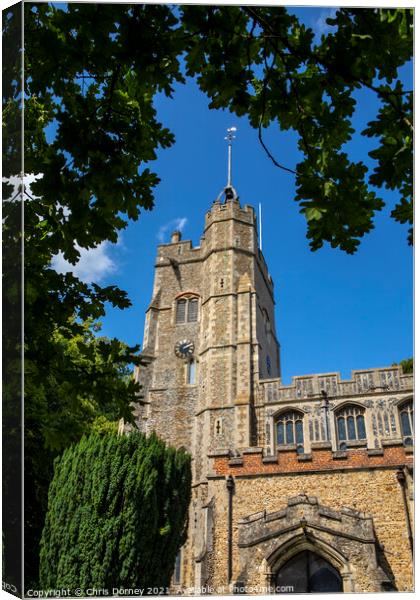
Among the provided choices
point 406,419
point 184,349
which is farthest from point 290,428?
point 184,349

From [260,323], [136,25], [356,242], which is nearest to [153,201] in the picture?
[136,25]

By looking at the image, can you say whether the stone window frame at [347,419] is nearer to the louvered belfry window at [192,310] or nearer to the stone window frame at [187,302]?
the stone window frame at [187,302]

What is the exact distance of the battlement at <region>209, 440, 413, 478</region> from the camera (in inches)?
365

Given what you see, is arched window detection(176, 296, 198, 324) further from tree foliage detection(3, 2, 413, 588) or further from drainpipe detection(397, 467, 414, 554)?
tree foliage detection(3, 2, 413, 588)

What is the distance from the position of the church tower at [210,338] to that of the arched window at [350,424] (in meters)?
3.45

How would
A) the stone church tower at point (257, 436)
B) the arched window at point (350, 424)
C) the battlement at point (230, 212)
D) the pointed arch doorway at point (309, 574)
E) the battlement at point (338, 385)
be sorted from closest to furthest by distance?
the pointed arch doorway at point (309, 574), the stone church tower at point (257, 436), the arched window at point (350, 424), the battlement at point (338, 385), the battlement at point (230, 212)

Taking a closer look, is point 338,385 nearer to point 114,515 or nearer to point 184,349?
point 184,349

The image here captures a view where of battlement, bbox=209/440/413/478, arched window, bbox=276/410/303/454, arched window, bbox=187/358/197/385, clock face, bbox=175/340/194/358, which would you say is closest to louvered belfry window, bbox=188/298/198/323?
clock face, bbox=175/340/194/358

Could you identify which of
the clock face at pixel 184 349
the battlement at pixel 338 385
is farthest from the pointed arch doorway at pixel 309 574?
the clock face at pixel 184 349

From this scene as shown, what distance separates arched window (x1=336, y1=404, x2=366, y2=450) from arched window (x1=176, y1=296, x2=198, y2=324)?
28.9 feet

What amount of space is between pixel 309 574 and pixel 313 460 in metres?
2.17

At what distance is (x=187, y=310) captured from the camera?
84.0 feet

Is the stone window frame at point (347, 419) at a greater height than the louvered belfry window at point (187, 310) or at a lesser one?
lesser

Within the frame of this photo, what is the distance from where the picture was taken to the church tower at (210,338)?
21.0 m
